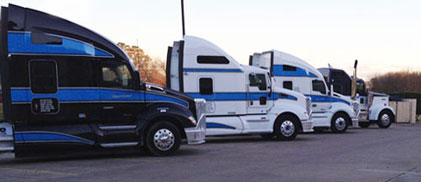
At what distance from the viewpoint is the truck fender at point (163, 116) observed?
41.6ft

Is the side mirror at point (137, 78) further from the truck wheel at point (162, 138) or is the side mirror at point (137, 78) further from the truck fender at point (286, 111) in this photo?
the truck fender at point (286, 111)

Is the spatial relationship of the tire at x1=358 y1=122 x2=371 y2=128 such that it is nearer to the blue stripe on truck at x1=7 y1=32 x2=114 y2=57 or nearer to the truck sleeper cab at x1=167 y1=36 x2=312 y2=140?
the truck sleeper cab at x1=167 y1=36 x2=312 y2=140

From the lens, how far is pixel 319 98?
2175 cm

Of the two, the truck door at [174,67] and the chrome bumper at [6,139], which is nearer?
the chrome bumper at [6,139]

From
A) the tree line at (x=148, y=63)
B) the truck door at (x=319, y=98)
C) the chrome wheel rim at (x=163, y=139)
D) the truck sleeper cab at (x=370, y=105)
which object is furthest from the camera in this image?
the tree line at (x=148, y=63)

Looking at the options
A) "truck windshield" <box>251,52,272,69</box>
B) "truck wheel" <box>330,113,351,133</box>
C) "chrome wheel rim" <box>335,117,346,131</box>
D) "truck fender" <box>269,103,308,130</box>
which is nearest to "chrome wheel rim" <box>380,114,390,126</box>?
"truck wheel" <box>330,113,351,133</box>

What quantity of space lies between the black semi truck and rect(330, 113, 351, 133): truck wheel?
411 inches

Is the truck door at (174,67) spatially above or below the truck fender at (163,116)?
above

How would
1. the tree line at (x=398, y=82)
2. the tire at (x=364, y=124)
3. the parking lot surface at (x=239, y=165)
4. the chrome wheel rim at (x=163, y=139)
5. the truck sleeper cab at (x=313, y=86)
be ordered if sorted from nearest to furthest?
1. the parking lot surface at (x=239, y=165)
2. the chrome wheel rim at (x=163, y=139)
3. the truck sleeper cab at (x=313, y=86)
4. the tire at (x=364, y=124)
5. the tree line at (x=398, y=82)

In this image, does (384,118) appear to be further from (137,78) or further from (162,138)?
(137,78)

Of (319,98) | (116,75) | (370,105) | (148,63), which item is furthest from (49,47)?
(148,63)

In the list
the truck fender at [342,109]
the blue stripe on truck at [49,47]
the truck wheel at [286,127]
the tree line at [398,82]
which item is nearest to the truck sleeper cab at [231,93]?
the truck wheel at [286,127]

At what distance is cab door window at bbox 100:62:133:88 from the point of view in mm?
12422

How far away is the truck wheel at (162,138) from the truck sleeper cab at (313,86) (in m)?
8.17
